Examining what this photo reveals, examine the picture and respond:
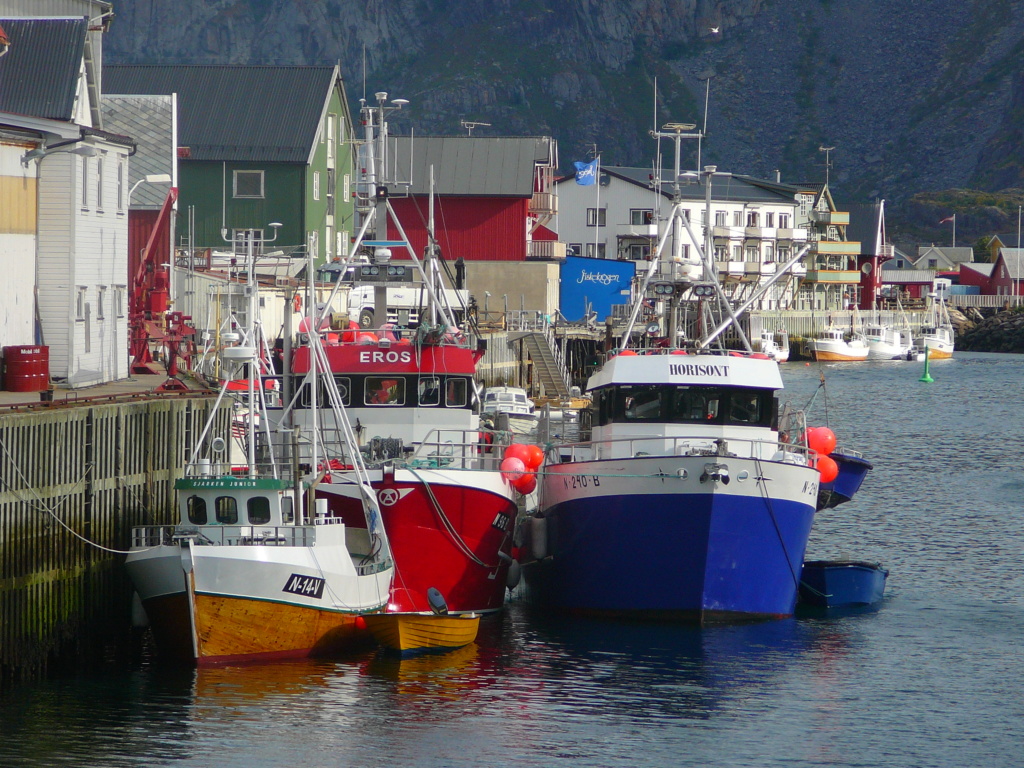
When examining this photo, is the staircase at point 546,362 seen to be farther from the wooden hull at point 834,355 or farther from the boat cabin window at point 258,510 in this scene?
the wooden hull at point 834,355

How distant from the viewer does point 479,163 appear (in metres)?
82.7

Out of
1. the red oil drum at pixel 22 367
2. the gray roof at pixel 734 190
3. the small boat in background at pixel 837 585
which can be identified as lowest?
the small boat in background at pixel 837 585

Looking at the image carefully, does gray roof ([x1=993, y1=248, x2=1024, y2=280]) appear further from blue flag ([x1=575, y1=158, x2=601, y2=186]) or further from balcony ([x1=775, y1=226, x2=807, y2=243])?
blue flag ([x1=575, y1=158, x2=601, y2=186])

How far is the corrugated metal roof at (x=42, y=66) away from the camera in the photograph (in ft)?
100

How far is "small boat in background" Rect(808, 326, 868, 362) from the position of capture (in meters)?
118

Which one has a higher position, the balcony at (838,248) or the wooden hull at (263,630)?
the balcony at (838,248)

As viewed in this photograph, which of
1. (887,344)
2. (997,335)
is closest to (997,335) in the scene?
(997,335)

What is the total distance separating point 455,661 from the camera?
25.5 metres

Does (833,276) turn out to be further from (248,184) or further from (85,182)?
(85,182)

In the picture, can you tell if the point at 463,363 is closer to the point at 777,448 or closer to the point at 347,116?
the point at 777,448

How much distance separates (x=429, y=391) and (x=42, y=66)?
10.4m

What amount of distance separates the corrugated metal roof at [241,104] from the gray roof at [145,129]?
1380 centimetres

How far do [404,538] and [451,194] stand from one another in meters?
56.5

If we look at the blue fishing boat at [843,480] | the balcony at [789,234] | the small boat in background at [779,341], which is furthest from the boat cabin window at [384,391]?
the balcony at [789,234]
